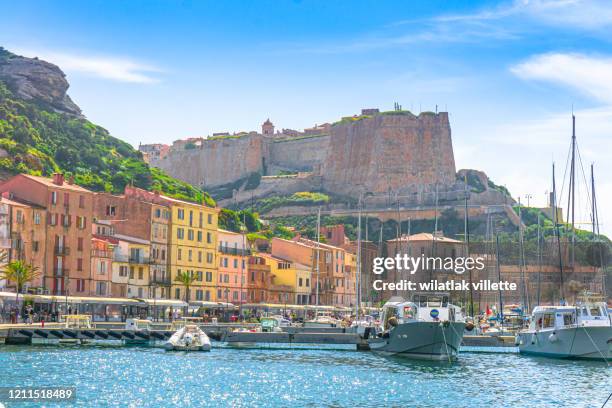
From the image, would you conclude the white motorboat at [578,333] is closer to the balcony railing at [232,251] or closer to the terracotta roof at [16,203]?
the terracotta roof at [16,203]

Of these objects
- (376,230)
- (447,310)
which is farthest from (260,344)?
(376,230)

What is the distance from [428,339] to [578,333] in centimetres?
782

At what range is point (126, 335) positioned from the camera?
6369 centimetres

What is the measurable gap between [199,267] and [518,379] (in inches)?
1817

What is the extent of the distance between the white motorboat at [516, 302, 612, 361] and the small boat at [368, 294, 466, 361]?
5.19 metres

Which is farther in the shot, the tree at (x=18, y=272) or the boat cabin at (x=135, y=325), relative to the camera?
the tree at (x=18, y=272)

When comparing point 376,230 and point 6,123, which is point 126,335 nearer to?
point 6,123

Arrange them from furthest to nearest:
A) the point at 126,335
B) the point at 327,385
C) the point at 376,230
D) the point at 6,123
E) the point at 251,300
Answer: the point at 376,230 < the point at 6,123 < the point at 251,300 < the point at 126,335 < the point at 327,385

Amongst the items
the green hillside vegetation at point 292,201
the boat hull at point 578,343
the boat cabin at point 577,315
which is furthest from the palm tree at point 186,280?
the green hillside vegetation at point 292,201

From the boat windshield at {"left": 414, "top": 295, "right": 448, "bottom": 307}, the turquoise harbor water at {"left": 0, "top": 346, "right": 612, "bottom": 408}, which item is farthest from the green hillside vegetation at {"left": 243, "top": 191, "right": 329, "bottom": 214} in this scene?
the boat windshield at {"left": 414, "top": 295, "right": 448, "bottom": 307}

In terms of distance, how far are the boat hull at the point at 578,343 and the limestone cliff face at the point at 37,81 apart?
364 ft

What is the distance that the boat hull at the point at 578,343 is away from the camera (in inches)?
2119

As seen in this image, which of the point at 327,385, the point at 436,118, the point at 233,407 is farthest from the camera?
the point at 436,118

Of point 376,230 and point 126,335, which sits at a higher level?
point 376,230
